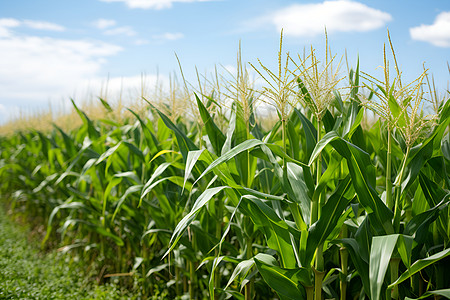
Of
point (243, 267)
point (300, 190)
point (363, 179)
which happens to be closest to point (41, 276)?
point (243, 267)

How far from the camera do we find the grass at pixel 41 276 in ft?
10.7

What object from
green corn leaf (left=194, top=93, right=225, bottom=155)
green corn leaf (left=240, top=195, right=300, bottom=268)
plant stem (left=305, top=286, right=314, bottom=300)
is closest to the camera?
Result: green corn leaf (left=240, top=195, right=300, bottom=268)

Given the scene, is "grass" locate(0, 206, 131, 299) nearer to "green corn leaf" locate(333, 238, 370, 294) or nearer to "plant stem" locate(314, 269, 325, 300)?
"plant stem" locate(314, 269, 325, 300)

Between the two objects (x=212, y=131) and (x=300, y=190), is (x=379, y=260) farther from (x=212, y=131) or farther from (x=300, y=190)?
(x=212, y=131)

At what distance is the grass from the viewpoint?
326 centimetres

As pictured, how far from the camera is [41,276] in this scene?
3791mm

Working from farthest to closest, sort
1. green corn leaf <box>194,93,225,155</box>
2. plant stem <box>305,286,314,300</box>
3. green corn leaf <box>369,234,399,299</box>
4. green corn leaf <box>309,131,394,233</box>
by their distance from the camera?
green corn leaf <box>194,93,225,155</box> < plant stem <box>305,286,314,300</box> < green corn leaf <box>309,131,394,233</box> < green corn leaf <box>369,234,399,299</box>

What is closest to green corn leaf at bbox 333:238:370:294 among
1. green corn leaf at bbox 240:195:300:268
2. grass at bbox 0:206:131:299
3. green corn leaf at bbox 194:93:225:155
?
green corn leaf at bbox 240:195:300:268

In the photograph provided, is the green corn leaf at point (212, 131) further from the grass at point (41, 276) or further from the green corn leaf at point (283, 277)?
the grass at point (41, 276)

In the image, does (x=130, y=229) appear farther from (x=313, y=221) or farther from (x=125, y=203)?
(x=313, y=221)

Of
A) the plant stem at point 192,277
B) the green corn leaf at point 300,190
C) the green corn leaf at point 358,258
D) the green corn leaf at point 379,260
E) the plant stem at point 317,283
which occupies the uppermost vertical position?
the green corn leaf at point 300,190

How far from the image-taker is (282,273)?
5.67 ft

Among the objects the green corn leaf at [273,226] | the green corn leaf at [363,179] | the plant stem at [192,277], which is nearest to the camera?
the green corn leaf at [363,179]

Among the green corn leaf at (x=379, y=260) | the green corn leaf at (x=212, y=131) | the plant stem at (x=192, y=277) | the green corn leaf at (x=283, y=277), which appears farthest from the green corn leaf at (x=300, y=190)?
the plant stem at (x=192, y=277)
